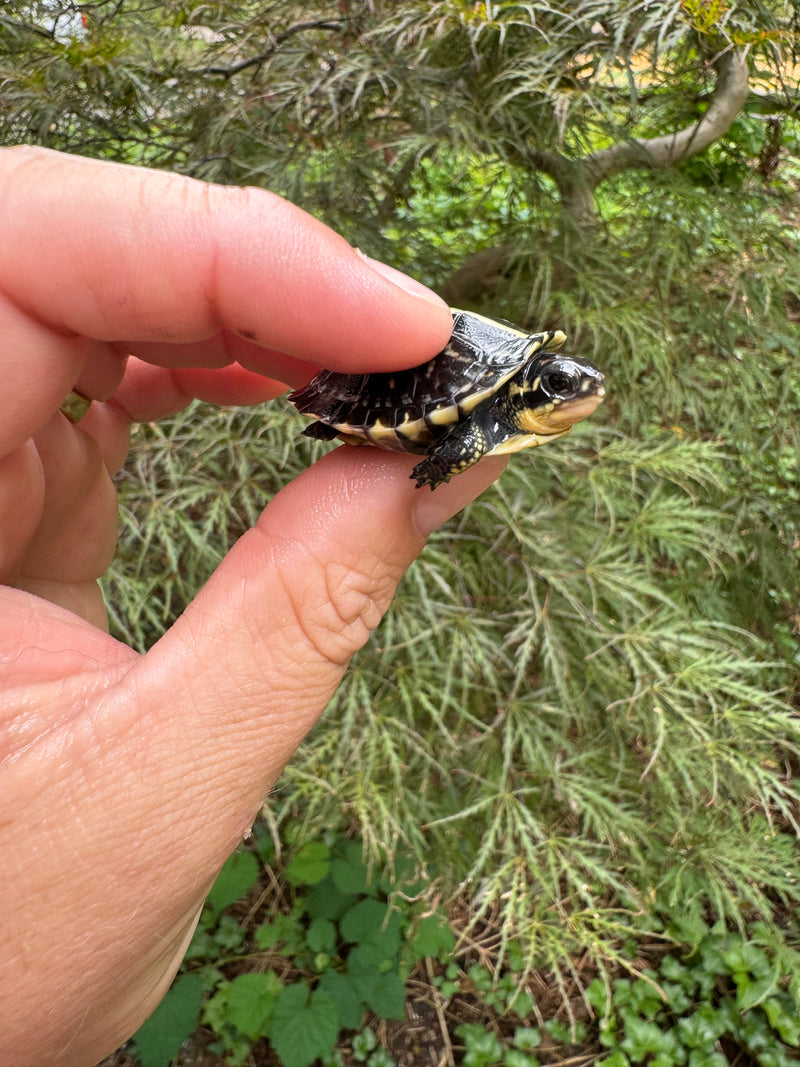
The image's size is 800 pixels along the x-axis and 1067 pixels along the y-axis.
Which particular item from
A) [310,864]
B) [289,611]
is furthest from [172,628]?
[310,864]

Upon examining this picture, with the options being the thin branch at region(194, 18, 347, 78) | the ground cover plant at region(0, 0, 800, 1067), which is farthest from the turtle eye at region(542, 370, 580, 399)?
the thin branch at region(194, 18, 347, 78)

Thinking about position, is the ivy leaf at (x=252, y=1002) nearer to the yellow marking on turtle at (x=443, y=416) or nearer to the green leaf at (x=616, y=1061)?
the green leaf at (x=616, y=1061)

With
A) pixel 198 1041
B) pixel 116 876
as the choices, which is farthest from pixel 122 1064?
pixel 116 876

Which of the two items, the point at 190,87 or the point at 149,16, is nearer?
the point at 190,87

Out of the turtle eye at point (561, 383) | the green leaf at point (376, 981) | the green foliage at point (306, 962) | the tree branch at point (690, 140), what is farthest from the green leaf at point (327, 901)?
the tree branch at point (690, 140)

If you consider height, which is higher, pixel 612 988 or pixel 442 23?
pixel 442 23

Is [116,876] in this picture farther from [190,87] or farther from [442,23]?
[190,87]

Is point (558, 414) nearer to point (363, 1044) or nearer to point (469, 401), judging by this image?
point (469, 401)
